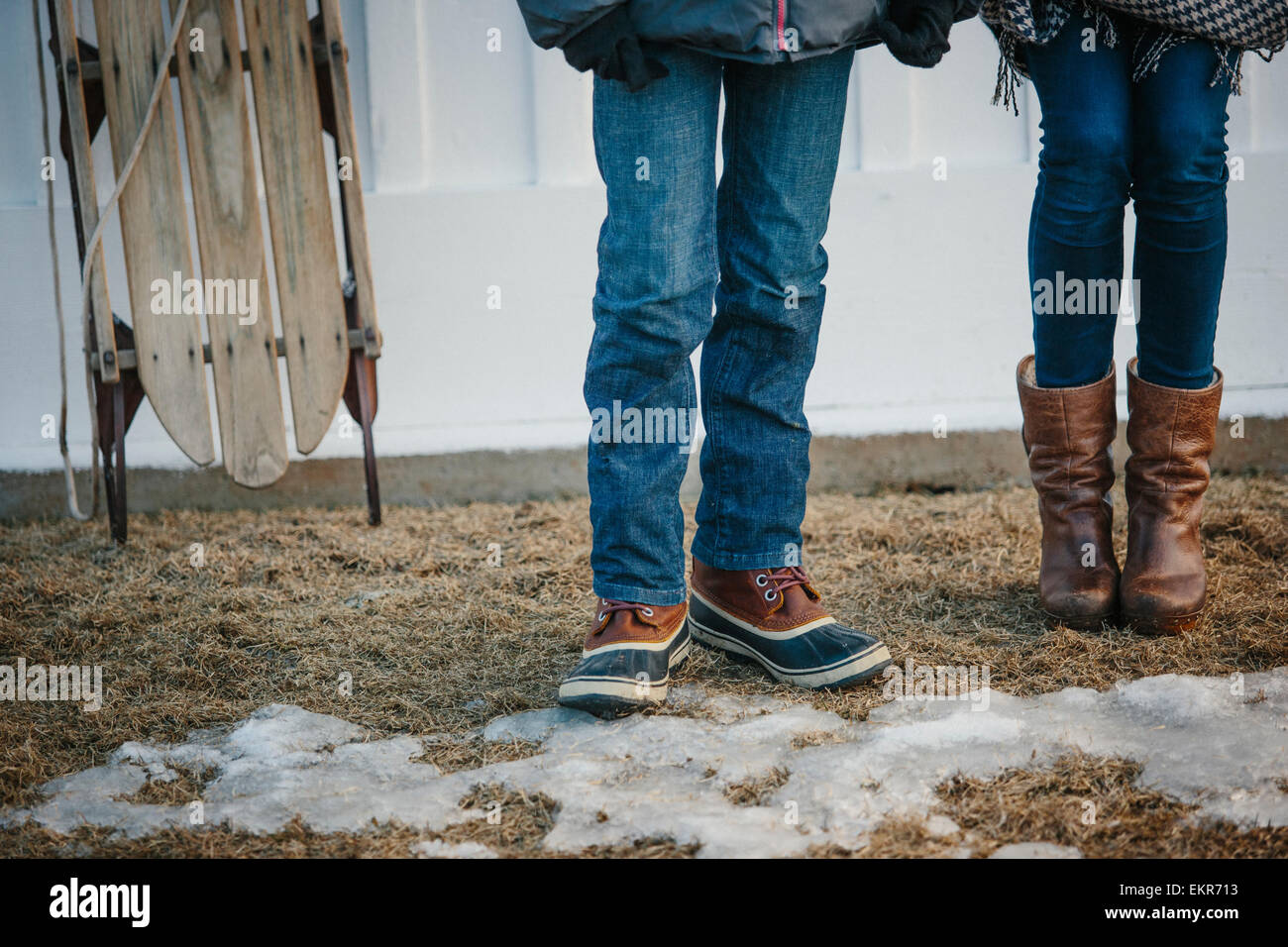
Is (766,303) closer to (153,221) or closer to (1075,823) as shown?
(1075,823)

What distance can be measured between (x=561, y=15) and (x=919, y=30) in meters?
0.49

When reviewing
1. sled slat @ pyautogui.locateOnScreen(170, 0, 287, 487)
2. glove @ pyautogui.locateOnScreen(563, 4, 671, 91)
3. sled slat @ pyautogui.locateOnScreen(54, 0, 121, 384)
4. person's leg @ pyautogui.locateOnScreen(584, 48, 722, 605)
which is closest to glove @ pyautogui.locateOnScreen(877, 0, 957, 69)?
person's leg @ pyautogui.locateOnScreen(584, 48, 722, 605)

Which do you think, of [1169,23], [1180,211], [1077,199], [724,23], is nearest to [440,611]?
[724,23]

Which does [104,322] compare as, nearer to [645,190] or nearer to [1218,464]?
[645,190]

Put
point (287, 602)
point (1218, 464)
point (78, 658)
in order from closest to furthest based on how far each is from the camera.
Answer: point (78, 658)
point (287, 602)
point (1218, 464)

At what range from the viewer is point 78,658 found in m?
1.95

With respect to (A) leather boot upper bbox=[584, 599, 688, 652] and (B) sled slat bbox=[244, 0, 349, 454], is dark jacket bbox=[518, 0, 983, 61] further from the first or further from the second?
(B) sled slat bbox=[244, 0, 349, 454]

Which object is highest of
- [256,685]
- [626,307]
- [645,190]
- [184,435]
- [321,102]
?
[321,102]

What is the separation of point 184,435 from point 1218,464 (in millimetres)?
2628

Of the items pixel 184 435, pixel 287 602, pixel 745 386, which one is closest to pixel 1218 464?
pixel 745 386

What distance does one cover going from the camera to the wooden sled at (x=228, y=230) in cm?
257

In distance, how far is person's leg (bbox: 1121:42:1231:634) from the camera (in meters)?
1.73

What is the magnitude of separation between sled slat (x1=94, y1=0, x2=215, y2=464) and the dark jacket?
1.49 meters

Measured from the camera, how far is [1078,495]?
1.89 metres
